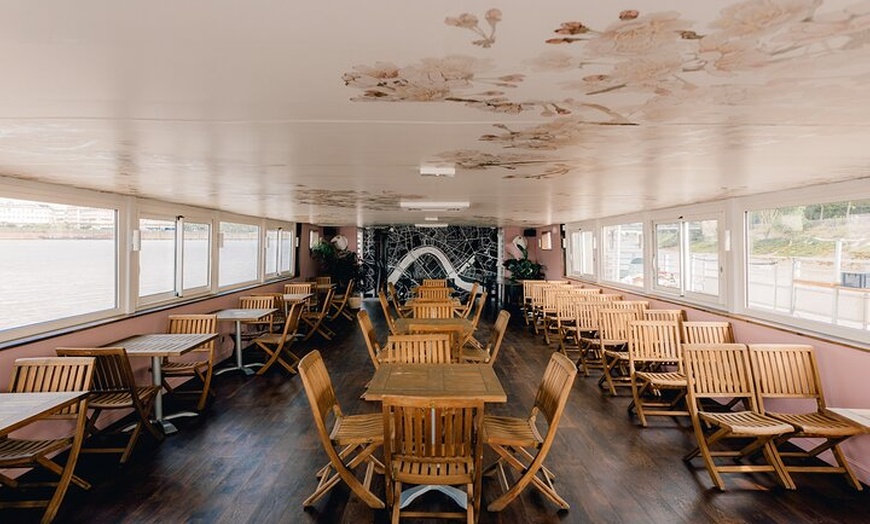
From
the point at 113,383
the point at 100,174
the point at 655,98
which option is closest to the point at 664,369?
the point at 655,98

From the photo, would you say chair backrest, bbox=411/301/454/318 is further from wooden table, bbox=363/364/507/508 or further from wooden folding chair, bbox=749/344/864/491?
wooden folding chair, bbox=749/344/864/491

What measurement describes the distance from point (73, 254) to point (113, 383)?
1.45 meters

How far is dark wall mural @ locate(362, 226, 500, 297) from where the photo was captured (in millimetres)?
12234

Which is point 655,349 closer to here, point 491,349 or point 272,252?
point 491,349

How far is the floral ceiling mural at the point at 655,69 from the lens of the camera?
969 millimetres

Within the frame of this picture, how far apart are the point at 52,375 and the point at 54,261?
4.55 feet

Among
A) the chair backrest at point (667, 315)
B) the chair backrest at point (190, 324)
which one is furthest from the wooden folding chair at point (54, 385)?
the chair backrest at point (667, 315)

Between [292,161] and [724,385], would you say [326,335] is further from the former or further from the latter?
[724,385]

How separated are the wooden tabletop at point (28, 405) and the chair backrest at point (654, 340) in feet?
14.1

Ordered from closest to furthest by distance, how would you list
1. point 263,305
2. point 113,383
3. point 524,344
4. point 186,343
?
point 113,383, point 186,343, point 263,305, point 524,344

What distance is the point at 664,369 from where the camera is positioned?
5.09 metres

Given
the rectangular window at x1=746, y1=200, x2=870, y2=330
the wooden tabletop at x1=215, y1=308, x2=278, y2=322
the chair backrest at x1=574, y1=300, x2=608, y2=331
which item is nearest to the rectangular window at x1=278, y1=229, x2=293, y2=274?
the wooden tabletop at x1=215, y1=308, x2=278, y2=322

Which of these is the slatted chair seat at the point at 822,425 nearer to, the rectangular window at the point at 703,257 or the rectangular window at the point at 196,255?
the rectangular window at the point at 703,257

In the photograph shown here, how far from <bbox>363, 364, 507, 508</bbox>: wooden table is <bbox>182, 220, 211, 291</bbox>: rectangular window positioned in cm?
396
